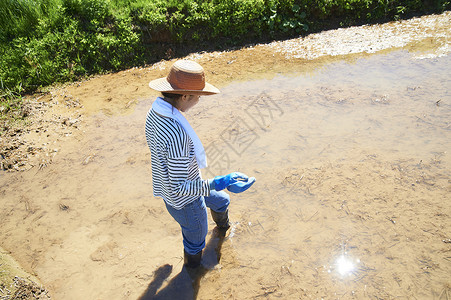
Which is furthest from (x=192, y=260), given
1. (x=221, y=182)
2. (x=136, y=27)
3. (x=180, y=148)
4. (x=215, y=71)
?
(x=136, y=27)

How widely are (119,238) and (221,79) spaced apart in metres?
3.40

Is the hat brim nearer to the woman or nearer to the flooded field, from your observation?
the woman

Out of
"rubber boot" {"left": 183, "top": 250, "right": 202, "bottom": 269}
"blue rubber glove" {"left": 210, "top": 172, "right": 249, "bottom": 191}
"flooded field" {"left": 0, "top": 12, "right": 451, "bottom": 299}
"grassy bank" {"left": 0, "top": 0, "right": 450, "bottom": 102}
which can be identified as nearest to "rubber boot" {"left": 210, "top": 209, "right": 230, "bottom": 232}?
"flooded field" {"left": 0, "top": 12, "right": 451, "bottom": 299}

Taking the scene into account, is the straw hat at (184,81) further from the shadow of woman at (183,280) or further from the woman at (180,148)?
the shadow of woman at (183,280)

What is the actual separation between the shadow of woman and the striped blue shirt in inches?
42.3

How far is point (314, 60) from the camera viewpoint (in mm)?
5984

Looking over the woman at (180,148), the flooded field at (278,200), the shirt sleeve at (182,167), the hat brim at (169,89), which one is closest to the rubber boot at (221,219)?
the flooded field at (278,200)

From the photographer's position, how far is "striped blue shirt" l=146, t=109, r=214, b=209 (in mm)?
2008

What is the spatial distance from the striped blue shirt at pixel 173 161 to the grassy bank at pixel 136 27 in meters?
4.62

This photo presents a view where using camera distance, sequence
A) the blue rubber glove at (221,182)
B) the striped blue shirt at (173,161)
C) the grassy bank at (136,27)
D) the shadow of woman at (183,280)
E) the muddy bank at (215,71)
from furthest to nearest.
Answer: the grassy bank at (136,27), the muddy bank at (215,71), the shadow of woman at (183,280), the blue rubber glove at (221,182), the striped blue shirt at (173,161)

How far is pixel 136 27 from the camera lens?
6312 millimetres

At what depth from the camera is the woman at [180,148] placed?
201 cm

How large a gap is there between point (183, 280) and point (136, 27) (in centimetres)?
512

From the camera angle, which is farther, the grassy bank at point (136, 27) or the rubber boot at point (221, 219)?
the grassy bank at point (136, 27)
